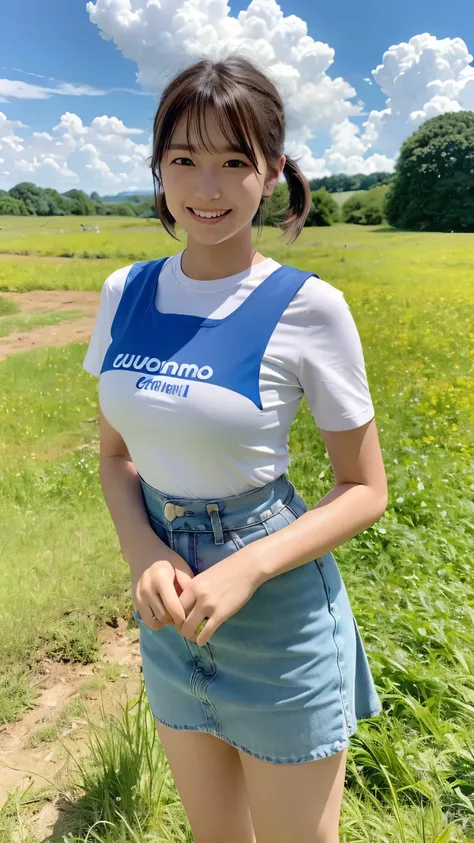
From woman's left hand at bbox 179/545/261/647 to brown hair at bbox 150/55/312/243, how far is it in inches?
19.2

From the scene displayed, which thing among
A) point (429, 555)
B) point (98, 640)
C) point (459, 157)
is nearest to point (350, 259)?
point (459, 157)

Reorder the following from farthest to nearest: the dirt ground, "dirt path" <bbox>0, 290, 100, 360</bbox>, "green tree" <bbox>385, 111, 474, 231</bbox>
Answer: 1. "dirt path" <bbox>0, 290, 100, 360</bbox>
2. "green tree" <bbox>385, 111, 474, 231</bbox>
3. the dirt ground

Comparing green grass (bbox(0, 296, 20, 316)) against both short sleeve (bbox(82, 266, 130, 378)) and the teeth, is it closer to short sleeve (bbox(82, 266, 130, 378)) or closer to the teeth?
short sleeve (bbox(82, 266, 130, 378))

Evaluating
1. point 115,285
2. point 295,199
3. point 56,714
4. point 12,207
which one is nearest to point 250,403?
point 115,285

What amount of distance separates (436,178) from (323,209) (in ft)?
2.37

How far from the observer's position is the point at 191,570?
0.74m

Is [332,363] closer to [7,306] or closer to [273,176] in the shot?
[273,176]

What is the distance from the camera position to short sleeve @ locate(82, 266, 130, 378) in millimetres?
849

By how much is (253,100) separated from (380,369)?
117 inches

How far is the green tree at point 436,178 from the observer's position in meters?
3.67

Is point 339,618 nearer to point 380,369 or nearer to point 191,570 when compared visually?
point 191,570

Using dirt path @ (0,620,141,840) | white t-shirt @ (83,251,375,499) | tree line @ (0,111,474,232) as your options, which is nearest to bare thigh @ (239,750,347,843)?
white t-shirt @ (83,251,375,499)

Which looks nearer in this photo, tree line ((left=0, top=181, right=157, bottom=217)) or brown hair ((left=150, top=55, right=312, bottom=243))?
brown hair ((left=150, top=55, right=312, bottom=243))

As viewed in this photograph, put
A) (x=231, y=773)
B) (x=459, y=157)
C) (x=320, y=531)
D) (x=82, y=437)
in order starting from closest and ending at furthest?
(x=320, y=531), (x=231, y=773), (x=82, y=437), (x=459, y=157)
